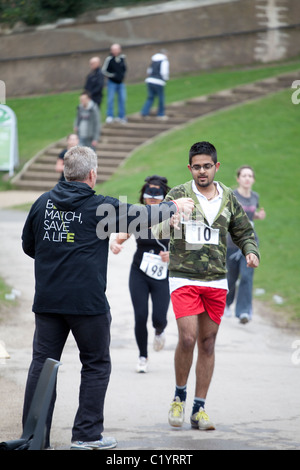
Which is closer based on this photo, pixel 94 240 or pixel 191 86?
pixel 94 240

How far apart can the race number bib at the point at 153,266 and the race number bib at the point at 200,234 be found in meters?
1.81

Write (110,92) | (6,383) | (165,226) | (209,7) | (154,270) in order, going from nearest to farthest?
(165,226) < (6,383) < (154,270) < (110,92) < (209,7)

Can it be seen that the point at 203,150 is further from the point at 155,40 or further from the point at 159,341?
the point at 155,40

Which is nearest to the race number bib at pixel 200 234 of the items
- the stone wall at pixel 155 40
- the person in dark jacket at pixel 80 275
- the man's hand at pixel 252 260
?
the man's hand at pixel 252 260

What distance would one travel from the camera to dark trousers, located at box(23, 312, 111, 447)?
17.4 ft

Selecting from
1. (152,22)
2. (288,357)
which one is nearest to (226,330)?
(288,357)

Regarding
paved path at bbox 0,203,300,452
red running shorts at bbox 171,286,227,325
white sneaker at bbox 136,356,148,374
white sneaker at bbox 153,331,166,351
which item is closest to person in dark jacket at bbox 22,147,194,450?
paved path at bbox 0,203,300,452

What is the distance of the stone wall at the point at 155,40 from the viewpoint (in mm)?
26391

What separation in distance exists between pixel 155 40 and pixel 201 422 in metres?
22.3

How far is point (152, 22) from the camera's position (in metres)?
26.8

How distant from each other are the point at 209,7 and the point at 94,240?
23.5 metres

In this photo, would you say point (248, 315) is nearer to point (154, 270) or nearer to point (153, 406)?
point (154, 270)

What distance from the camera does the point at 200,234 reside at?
614cm

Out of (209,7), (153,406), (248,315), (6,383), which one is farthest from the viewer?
(209,7)
